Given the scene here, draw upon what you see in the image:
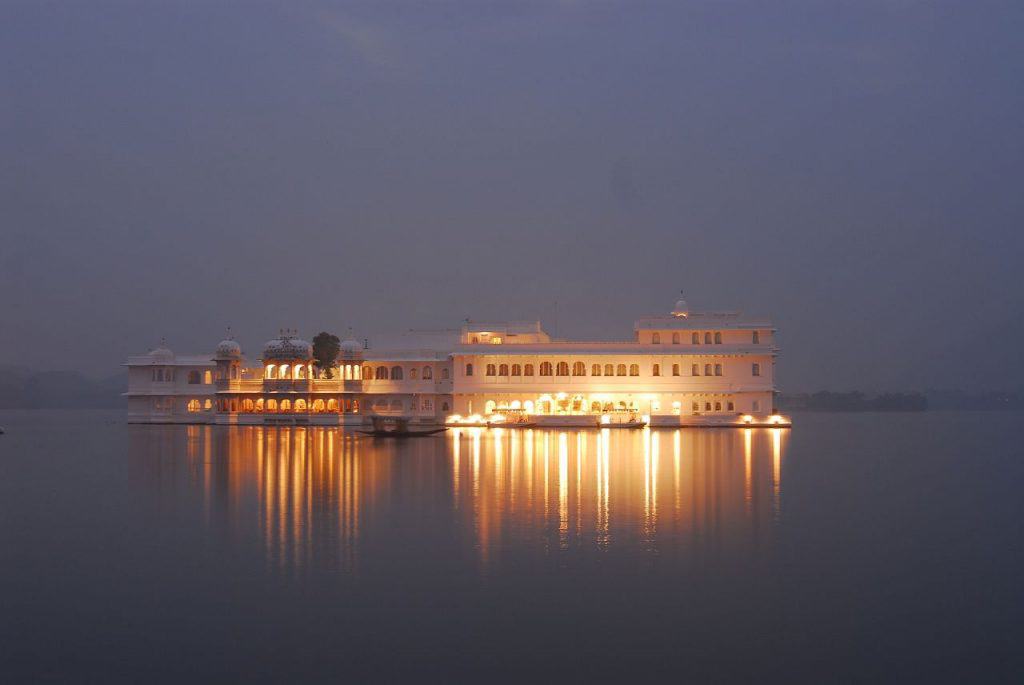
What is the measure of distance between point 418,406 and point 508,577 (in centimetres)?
4993

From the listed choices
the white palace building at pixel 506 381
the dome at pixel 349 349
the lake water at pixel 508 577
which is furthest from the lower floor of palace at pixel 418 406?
the lake water at pixel 508 577

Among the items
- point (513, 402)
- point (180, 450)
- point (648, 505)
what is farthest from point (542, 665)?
point (513, 402)

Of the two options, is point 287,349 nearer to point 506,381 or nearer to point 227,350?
point 227,350

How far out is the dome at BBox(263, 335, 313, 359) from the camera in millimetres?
61500

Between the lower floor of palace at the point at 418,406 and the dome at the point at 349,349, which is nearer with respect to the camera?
the lower floor of palace at the point at 418,406

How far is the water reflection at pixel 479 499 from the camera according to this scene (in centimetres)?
1441

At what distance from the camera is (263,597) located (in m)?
11.5

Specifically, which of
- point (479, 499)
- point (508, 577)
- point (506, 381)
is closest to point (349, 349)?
point (506, 381)

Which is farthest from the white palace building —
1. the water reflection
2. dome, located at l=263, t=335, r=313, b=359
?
the water reflection

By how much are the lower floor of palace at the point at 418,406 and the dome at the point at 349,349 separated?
8.63 ft

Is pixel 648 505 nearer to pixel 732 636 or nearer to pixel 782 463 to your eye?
pixel 732 636

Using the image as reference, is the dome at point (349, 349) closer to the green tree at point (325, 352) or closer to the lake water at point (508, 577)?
the green tree at point (325, 352)

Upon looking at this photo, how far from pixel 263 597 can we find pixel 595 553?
173 inches

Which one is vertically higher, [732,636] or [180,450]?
[180,450]
